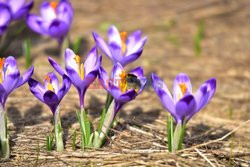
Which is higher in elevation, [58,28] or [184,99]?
[58,28]

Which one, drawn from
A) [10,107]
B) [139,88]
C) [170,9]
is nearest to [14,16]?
[10,107]

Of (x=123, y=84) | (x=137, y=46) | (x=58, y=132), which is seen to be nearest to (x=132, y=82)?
(x=123, y=84)

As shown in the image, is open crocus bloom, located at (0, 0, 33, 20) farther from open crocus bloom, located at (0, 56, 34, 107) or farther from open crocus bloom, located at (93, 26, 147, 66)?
open crocus bloom, located at (0, 56, 34, 107)

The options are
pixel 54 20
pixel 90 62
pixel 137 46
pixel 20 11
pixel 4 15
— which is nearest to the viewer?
pixel 90 62

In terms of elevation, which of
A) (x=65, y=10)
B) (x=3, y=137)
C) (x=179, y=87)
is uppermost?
(x=65, y=10)

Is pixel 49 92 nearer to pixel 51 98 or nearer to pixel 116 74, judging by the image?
pixel 51 98

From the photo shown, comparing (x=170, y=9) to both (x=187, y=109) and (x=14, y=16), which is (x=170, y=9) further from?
(x=187, y=109)

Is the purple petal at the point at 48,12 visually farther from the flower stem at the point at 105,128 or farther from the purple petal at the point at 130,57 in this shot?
the flower stem at the point at 105,128
